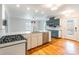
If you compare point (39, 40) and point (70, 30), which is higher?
point (70, 30)

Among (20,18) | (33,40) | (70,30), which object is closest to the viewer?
(20,18)

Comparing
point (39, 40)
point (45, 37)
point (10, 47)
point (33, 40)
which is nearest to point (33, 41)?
point (33, 40)

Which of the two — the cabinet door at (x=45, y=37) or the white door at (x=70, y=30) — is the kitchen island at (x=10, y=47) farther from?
the cabinet door at (x=45, y=37)

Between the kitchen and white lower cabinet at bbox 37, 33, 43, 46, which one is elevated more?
the kitchen

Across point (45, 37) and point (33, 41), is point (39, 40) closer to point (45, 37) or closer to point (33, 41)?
point (33, 41)

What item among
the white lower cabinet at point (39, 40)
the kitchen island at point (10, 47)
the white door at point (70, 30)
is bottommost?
the white lower cabinet at point (39, 40)

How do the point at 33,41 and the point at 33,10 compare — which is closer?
the point at 33,10

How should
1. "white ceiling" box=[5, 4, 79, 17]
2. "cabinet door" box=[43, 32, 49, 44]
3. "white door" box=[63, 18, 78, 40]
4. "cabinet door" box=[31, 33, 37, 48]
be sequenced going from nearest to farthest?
"white ceiling" box=[5, 4, 79, 17] → "white door" box=[63, 18, 78, 40] → "cabinet door" box=[31, 33, 37, 48] → "cabinet door" box=[43, 32, 49, 44]

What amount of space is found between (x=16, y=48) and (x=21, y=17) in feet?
1.70

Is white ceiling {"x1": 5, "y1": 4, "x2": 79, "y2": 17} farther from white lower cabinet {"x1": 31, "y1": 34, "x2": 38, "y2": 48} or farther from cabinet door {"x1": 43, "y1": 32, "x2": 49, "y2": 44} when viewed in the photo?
cabinet door {"x1": 43, "y1": 32, "x2": 49, "y2": 44}

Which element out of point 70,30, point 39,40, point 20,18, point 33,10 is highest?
point 33,10

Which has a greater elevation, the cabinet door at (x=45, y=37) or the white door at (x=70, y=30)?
the white door at (x=70, y=30)

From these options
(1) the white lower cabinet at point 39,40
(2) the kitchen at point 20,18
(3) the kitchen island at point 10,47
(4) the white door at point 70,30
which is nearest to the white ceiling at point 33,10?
(2) the kitchen at point 20,18

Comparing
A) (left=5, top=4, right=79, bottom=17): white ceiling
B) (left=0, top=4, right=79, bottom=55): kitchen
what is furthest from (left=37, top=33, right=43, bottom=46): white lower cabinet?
(left=5, top=4, right=79, bottom=17): white ceiling
